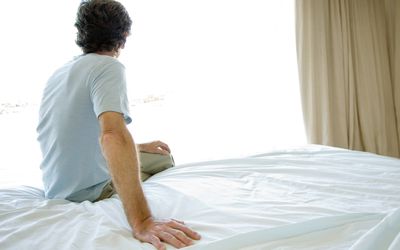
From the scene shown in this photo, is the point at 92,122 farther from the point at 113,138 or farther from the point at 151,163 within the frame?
the point at 151,163

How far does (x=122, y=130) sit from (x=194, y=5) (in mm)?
1759

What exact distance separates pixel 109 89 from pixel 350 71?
242 cm

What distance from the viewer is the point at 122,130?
1.04 m

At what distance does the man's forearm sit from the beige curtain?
2101 mm

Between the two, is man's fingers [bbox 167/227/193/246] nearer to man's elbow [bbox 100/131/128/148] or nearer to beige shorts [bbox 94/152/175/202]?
man's elbow [bbox 100/131/128/148]

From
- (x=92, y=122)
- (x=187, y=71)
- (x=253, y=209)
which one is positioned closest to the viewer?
Result: (x=253, y=209)

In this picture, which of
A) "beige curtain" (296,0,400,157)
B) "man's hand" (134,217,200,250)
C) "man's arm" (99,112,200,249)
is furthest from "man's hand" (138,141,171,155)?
"beige curtain" (296,0,400,157)

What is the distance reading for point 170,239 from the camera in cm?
78

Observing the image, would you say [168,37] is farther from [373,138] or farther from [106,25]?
[373,138]

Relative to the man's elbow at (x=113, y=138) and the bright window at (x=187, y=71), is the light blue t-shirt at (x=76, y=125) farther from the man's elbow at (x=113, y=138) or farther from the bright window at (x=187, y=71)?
the bright window at (x=187, y=71)

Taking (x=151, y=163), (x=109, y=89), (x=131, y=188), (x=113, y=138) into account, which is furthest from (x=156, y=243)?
(x=151, y=163)

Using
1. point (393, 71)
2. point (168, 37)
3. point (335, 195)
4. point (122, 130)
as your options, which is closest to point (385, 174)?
point (335, 195)

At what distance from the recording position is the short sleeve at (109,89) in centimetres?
106

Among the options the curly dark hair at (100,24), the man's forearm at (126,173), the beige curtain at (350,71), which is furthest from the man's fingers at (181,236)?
the beige curtain at (350,71)
